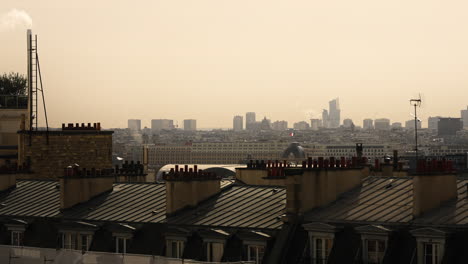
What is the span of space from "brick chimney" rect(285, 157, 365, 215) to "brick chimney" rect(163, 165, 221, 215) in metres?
3.64

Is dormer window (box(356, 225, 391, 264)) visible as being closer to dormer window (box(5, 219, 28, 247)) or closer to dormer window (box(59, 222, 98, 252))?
dormer window (box(59, 222, 98, 252))

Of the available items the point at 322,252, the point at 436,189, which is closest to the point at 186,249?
the point at 322,252

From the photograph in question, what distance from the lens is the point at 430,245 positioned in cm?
3102

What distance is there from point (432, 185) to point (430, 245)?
2.92m

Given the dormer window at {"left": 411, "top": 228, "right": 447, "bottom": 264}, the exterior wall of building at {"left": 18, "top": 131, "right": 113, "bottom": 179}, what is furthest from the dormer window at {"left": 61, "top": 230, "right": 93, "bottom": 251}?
the exterior wall of building at {"left": 18, "top": 131, "right": 113, "bottom": 179}

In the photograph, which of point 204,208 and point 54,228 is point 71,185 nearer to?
point 54,228

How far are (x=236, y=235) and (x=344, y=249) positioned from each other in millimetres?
3436

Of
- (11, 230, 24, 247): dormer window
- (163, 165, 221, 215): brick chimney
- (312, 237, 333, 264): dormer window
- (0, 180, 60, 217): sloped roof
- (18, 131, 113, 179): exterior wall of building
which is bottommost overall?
(11, 230, 24, 247): dormer window

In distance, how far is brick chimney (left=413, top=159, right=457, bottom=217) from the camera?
33125 millimetres

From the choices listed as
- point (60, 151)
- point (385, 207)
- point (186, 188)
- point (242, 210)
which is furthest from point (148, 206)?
point (60, 151)

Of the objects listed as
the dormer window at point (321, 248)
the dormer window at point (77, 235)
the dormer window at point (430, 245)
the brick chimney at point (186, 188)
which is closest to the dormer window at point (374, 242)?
the dormer window at point (430, 245)

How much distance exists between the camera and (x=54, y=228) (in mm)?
41062

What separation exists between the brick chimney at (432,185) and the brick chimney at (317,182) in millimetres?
3379

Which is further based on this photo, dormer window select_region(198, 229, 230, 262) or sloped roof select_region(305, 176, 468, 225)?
dormer window select_region(198, 229, 230, 262)
